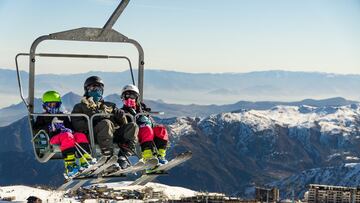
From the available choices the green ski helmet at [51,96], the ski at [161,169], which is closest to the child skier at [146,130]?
the ski at [161,169]

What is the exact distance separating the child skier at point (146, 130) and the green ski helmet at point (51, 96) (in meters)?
1.17

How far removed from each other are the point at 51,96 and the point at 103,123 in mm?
1024

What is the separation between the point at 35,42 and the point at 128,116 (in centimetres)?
249

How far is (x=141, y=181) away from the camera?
48.9 ft

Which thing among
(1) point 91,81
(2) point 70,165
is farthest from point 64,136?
(1) point 91,81

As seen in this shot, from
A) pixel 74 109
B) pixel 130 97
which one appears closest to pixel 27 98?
pixel 74 109

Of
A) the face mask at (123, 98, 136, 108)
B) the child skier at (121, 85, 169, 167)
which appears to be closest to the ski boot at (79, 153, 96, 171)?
the child skier at (121, 85, 169, 167)

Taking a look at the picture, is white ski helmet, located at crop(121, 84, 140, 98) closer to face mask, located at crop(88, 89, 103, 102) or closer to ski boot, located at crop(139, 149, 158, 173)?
face mask, located at crop(88, 89, 103, 102)

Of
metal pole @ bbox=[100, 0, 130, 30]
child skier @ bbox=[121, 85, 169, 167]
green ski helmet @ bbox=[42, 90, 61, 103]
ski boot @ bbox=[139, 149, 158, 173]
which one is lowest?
ski boot @ bbox=[139, 149, 158, 173]

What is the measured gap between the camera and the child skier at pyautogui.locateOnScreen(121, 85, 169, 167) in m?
15.3

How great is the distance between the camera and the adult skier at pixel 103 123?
1468cm

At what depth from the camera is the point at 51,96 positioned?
586 inches

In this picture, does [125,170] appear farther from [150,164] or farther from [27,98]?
[27,98]

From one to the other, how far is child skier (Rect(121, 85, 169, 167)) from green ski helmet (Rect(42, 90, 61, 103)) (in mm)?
1174
